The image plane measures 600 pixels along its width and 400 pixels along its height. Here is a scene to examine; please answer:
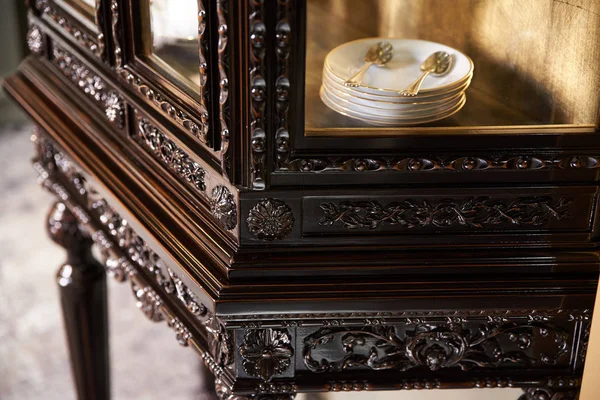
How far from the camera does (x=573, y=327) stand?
580 millimetres

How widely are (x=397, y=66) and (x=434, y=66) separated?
3 centimetres

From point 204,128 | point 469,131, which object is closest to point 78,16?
point 204,128

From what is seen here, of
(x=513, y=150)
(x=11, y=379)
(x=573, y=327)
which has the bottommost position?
(x=11, y=379)

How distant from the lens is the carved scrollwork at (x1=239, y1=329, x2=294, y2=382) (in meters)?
0.56

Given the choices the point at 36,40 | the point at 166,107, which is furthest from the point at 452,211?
the point at 36,40

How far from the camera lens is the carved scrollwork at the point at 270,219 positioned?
0.53 m

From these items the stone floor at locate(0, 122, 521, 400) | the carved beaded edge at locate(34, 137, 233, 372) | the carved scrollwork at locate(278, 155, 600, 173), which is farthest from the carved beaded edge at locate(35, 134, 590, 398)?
the stone floor at locate(0, 122, 521, 400)

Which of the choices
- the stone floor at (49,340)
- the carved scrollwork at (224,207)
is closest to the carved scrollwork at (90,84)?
the carved scrollwork at (224,207)

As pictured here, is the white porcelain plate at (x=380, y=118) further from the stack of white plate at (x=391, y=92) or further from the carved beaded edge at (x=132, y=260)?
the carved beaded edge at (x=132, y=260)

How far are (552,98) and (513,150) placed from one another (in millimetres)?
56

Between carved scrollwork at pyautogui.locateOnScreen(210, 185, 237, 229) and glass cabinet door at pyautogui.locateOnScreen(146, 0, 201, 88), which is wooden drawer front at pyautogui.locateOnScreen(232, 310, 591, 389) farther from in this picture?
glass cabinet door at pyautogui.locateOnScreen(146, 0, 201, 88)

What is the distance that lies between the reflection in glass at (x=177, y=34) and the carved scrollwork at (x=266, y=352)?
18 centimetres

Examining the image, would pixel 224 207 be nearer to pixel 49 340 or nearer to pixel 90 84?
pixel 90 84

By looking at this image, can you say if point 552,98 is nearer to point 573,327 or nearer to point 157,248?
point 573,327
